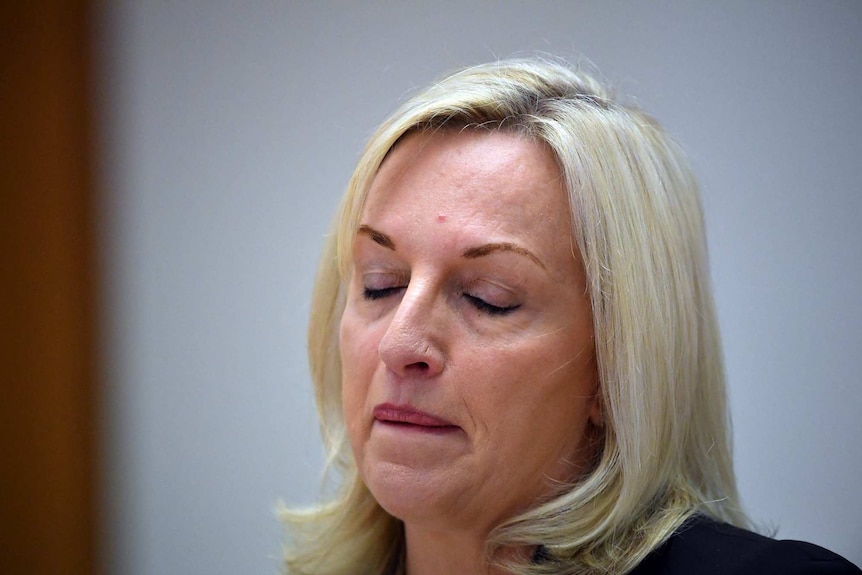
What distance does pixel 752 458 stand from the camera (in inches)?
70.9

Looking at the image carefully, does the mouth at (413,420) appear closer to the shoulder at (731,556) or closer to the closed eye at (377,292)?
the closed eye at (377,292)

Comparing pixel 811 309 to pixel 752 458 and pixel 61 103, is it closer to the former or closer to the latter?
pixel 752 458

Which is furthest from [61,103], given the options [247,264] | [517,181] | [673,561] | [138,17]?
[673,561]

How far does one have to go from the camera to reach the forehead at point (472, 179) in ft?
4.04

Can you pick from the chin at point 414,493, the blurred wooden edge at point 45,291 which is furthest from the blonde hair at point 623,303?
the blurred wooden edge at point 45,291

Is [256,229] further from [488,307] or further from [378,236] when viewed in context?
[488,307]

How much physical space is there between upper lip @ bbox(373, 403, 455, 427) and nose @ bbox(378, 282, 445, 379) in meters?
0.05

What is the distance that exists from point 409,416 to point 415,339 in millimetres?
116

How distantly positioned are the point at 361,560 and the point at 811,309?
105 cm

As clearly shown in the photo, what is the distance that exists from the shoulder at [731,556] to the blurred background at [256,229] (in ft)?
2.00

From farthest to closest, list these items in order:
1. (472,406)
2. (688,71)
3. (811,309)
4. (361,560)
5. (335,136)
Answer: (335,136) < (688,71) < (811,309) < (361,560) < (472,406)

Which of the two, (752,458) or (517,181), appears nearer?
(517,181)

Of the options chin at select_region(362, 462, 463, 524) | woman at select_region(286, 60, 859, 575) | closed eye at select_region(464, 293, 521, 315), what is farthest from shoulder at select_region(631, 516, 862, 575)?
closed eye at select_region(464, 293, 521, 315)

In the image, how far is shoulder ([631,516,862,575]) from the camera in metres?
1.11
